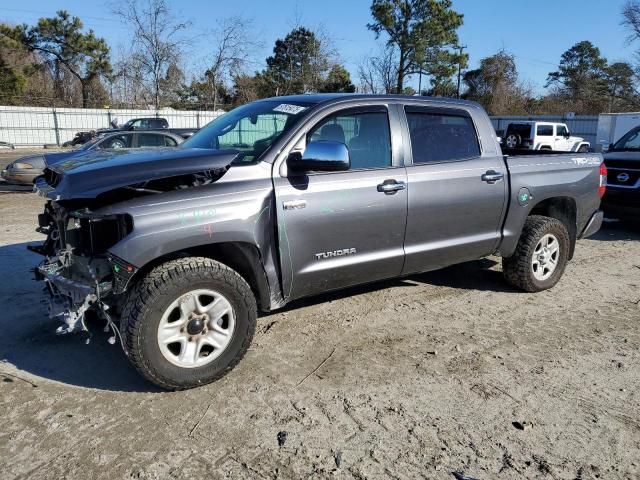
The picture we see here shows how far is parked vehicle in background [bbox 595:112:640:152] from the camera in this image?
2516cm

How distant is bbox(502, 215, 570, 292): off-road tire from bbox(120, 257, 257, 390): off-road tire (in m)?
2.99

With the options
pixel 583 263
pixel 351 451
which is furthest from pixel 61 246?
pixel 583 263

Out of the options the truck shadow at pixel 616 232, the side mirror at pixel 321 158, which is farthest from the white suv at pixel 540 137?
the side mirror at pixel 321 158

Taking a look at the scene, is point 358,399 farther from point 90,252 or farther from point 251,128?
point 251,128

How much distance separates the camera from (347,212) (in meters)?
4.01

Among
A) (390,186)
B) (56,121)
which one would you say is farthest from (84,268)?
(56,121)

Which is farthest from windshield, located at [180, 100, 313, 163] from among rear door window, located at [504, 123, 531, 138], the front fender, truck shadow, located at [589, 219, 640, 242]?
rear door window, located at [504, 123, 531, 138]

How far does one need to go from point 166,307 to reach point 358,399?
133cm

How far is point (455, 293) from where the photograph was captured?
5500 mm

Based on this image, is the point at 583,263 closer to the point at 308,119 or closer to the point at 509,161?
the point at 509,161

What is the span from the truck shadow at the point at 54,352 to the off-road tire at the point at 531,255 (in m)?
3.66

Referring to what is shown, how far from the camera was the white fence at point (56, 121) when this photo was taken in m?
29.9

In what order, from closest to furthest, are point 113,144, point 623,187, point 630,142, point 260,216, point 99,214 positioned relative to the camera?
point 99,214
point 260,216
point 623,187
point 630,142
point 113,144

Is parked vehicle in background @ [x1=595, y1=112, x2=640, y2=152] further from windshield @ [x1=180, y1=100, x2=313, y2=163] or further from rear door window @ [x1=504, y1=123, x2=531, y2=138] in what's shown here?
windshield @ [x1=180, y1=100, x2=313, y2=163]
